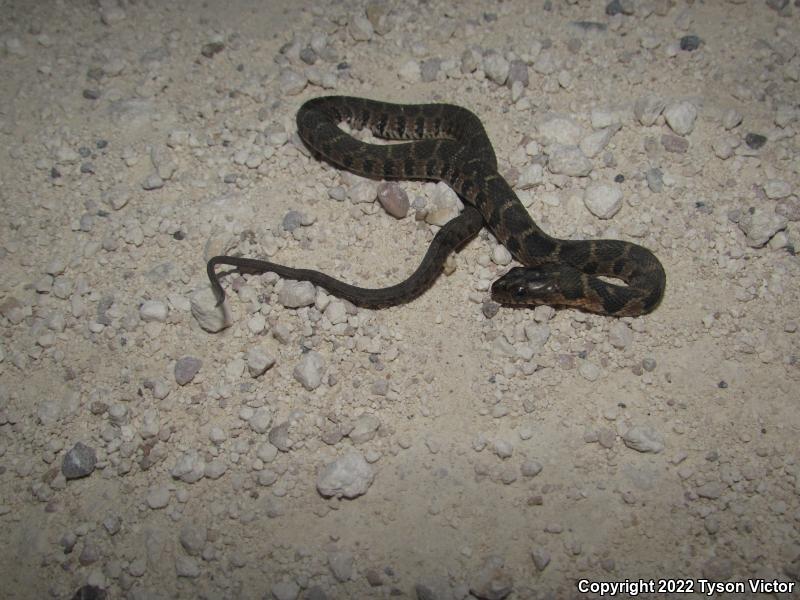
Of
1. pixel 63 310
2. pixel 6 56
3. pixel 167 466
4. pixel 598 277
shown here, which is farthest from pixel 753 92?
pixel 6 56

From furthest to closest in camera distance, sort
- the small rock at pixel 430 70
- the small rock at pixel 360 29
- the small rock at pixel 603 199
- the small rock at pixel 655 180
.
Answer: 1. the small rock at pixel 360 29
2. the small rock at pixel 430 70
3. the small rock at pixel 655 180
4. the small rock at pixel 603 199

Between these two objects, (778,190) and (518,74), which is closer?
(778,190)

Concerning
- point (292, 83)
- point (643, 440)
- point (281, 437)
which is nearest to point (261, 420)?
point (281, 437)

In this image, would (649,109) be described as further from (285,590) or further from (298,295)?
(285,590)

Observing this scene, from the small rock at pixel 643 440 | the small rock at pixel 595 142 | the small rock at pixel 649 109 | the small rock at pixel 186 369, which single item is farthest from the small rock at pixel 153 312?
the small rock at pixel 649 109

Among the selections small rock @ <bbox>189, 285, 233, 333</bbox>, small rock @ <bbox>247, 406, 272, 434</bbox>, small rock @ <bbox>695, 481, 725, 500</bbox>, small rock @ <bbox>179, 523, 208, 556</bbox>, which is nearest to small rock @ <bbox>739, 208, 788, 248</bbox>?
small rock @ <bbox>695, 481, 725, 500</bbox>

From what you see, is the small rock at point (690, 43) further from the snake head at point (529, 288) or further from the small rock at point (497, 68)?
the snake head at point (529, 288)
